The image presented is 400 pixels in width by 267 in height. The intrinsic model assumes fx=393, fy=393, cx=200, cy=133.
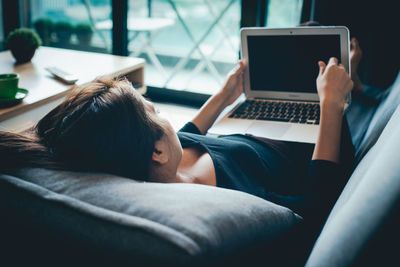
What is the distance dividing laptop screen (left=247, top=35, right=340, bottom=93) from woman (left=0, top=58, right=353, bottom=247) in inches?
6.1

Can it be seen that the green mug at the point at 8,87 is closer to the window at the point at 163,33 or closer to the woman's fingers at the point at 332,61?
the woman's fingers at the point at 332,61

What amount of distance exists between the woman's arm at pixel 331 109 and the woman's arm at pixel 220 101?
352 mm

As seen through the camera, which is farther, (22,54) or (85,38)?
(85,38)

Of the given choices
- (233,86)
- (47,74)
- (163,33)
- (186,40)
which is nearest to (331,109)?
(233,86)

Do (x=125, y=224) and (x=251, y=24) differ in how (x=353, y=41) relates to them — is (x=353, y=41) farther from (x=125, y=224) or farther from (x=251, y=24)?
(x=125, y=224)

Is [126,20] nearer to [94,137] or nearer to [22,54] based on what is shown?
[22,54]

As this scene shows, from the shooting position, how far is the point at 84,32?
349cm

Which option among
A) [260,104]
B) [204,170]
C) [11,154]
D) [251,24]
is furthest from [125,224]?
[251,24]

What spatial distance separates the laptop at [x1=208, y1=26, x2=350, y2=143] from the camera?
1.38 metres

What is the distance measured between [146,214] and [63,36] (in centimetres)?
344

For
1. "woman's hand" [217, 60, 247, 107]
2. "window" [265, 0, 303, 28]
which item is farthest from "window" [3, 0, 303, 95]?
"woman's hand" [217, 60, 247, 107]

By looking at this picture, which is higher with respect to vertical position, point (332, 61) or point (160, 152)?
point (332, 61)

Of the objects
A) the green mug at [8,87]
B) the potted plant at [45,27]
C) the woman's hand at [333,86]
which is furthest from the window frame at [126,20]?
the green mug at [8,87]

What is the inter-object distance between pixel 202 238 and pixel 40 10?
3747mm
